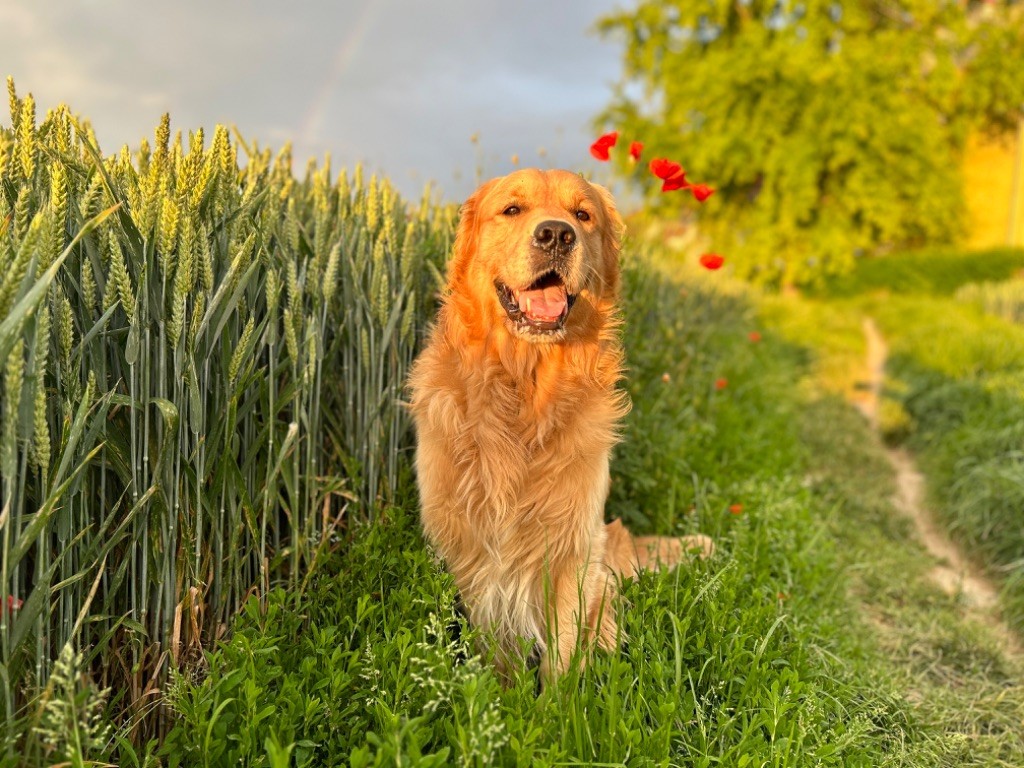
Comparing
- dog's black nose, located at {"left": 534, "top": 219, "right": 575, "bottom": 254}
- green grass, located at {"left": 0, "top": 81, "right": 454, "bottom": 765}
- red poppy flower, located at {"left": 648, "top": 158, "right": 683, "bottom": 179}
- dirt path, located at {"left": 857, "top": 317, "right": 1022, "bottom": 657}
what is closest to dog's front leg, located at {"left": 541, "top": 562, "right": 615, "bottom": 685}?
green grass, located at {"left": 0, "top": 81, "right": 454, "bottom": 765}

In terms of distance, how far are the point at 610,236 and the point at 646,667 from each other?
1.55m

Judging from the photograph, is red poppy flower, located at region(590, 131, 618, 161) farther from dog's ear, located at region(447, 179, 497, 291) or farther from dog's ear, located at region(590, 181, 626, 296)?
dog's ear, located at region(447, 179, 497, 291)

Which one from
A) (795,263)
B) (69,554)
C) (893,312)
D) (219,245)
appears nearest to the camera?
(69,554)

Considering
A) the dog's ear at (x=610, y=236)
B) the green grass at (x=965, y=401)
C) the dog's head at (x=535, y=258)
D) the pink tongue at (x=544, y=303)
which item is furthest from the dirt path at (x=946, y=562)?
the pink tongue at (x=544, y=303)

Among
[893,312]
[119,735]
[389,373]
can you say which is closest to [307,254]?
[389,373]

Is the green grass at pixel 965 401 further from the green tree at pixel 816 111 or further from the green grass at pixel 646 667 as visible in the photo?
the green tree at pixel 816 111

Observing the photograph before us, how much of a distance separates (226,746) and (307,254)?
5.36 feet

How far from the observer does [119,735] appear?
5.65 ft

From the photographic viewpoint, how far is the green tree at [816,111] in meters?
16.1

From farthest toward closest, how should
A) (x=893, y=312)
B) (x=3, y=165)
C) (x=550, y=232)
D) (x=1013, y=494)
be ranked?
(x=893, y=312) < (x=1013, y=494) < (x=550, y=232) < (x=3, y=165)

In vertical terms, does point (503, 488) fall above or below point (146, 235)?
below

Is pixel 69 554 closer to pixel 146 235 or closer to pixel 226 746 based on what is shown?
pixel 226 746

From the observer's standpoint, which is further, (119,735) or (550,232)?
(550,232)

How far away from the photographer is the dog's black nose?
2.30 metres
